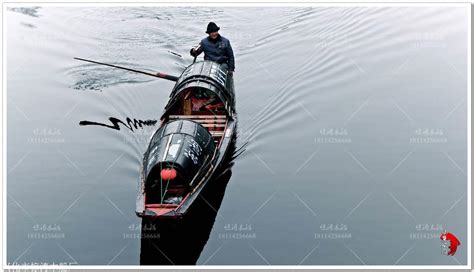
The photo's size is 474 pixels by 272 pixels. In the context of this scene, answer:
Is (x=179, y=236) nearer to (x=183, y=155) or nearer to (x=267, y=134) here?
(x=183, y=155)

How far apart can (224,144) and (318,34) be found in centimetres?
1189

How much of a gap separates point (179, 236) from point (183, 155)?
1795mm

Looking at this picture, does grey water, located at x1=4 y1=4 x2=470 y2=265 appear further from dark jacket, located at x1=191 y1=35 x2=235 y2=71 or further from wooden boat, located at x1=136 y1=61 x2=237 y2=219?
dark jacket, located at x1=191 y1=35 x2=235 y2=71

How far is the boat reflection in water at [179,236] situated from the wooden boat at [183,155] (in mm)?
422

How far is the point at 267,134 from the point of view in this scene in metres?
22.0

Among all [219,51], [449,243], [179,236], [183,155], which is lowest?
[449,243]

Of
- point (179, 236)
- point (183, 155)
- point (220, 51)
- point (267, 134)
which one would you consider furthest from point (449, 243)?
point (220, 51)

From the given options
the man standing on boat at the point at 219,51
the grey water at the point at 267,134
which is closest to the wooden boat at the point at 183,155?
the grey water at the point at 267,134

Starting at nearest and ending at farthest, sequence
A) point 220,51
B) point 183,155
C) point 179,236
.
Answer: point 183,155 → point 179,236 → point 220,51

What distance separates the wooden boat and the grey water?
967mm

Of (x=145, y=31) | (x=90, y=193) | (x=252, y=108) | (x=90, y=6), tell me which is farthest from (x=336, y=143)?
(x=90, y=6)

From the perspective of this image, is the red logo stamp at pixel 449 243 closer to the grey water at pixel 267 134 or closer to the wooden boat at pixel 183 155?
the grey water at pixel 267 134

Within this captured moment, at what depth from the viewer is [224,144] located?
1912cm

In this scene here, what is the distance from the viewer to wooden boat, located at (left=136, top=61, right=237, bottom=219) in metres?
16.3
